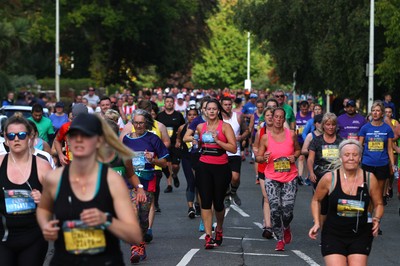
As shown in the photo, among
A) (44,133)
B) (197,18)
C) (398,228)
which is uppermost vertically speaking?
(197,18)

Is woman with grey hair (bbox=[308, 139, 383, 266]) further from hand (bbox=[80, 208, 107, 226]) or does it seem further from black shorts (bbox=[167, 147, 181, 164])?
black shorts (bbox=[167, 147, 181, 164])

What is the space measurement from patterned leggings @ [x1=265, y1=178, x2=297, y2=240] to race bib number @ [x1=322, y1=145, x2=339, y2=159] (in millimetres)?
678

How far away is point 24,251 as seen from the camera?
25.5ft

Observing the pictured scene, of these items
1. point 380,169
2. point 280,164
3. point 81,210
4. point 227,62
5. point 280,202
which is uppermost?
point 227,62

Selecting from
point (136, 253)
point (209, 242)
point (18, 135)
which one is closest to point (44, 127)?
point (209, 242)

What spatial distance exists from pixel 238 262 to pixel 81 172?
22.0ft

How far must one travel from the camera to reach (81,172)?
593cm

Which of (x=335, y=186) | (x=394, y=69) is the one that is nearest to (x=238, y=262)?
(x=335, y=186)

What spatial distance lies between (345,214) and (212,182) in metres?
4.98

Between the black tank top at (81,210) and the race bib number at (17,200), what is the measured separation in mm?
1881

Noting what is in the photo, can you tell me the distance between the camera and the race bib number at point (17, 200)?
7.93 m

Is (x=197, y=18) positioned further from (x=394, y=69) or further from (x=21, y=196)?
(x=21, y=196)

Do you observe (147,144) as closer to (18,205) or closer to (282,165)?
(282,165)

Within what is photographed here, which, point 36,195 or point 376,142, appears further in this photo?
point 376,142
